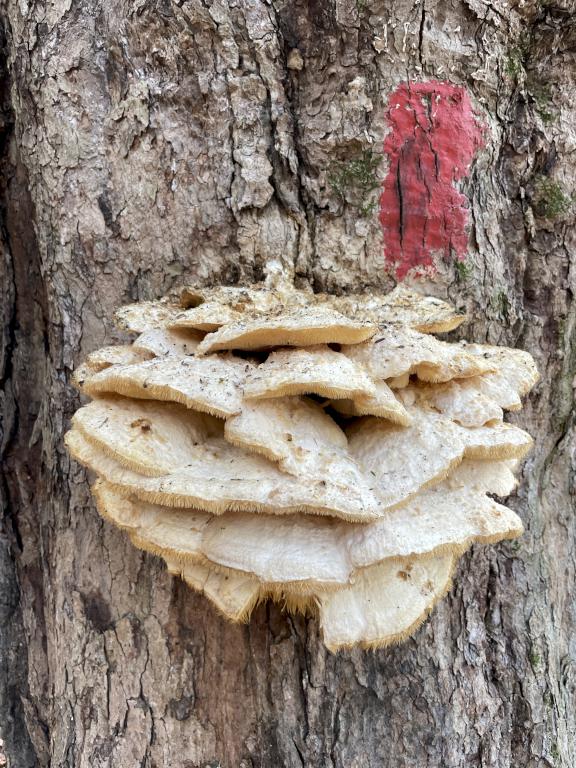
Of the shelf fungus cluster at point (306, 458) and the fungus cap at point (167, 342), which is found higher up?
the fungus cap at point (167, 342)

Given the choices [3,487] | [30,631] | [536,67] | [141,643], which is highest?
[536,67]

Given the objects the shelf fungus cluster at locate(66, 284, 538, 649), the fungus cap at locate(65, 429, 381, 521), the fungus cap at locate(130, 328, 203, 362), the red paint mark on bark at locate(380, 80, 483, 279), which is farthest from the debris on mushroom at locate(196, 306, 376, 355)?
Result: the red paint mark on bark at locate(380, 80, 483, 279)

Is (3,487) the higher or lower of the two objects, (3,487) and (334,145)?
the lower

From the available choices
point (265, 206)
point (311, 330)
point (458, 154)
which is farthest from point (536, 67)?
point (311, 330)

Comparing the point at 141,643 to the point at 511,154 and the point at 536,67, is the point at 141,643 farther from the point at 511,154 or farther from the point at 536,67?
the point at 536,67

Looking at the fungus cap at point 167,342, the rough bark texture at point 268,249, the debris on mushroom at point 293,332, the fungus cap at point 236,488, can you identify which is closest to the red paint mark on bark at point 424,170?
the rough bark texture at point 268,249

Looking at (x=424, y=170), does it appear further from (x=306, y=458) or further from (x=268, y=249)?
(x=306, y=458)

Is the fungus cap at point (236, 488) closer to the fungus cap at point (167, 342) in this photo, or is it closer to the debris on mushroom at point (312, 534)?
the debris on mushroom at point (312, 534)
